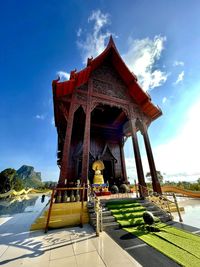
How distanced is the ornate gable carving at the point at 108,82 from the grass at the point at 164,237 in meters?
7.34

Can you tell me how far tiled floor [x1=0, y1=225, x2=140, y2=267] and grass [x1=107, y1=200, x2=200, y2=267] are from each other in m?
0.86

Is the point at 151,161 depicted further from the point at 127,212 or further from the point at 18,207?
the point at 18,207

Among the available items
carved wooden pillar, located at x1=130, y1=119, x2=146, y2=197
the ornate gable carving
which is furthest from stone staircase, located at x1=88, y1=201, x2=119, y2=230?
the ornate gable carving

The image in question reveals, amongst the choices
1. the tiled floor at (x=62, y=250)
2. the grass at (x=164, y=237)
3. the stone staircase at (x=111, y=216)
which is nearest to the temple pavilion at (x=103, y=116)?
the stone staircase at (x=111, y=216)

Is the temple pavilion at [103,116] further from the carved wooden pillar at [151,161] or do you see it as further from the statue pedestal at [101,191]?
the statue pedestal at [101,191]

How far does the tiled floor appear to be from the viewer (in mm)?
2549

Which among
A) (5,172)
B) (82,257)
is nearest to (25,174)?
(5,172)

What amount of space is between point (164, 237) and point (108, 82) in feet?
31.3

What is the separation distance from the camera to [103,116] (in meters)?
12.6

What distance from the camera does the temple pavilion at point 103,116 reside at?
7910 millimetres

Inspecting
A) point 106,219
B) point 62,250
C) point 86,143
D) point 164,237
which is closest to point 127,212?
point 106,219

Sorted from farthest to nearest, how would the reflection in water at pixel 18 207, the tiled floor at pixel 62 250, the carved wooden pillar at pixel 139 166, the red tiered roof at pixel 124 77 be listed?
the reflection in water at pixel 18 207 < the red tiered roof at pixel 124 77 < the carved wooden pillar at pixel 139 166 < the tiled floor at pixel 62 250

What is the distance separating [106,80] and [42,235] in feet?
32.0

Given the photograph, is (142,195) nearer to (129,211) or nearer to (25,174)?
(129,211)
